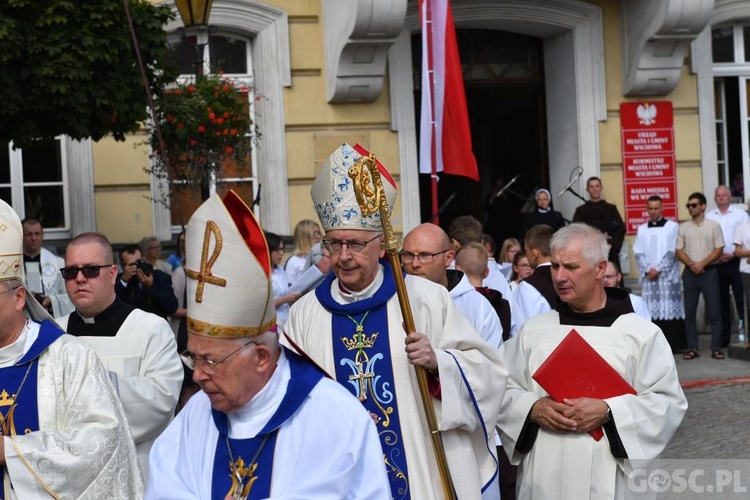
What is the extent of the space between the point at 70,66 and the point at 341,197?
4008 mm

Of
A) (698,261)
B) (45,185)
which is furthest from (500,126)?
(45,185)

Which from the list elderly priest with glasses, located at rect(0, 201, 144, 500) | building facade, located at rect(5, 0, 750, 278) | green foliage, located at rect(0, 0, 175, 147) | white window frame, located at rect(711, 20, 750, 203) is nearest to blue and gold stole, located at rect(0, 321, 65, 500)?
elderly priest with glasses, located at rect(0, 201, 144, 500)

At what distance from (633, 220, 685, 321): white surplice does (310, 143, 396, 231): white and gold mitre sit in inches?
355

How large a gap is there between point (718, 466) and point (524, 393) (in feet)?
12.0

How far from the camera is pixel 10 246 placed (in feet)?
15.8

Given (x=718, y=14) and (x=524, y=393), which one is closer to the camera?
(x=524, y=393)

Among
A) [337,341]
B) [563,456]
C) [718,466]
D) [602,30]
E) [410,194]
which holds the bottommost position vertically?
[718,466]

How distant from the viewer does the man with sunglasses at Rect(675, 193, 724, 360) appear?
14133mm

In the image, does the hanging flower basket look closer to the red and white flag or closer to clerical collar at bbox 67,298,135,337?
the red and white flag

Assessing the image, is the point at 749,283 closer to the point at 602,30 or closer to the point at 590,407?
the point at 602,30

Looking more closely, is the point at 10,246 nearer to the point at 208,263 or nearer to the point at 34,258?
the point at 208,263

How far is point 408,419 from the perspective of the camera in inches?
210

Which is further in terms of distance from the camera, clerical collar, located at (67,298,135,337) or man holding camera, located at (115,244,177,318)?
man holding camera, located at (115,244,177,318)

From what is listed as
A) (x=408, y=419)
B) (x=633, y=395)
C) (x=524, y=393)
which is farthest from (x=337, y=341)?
(x=633, y=395)
